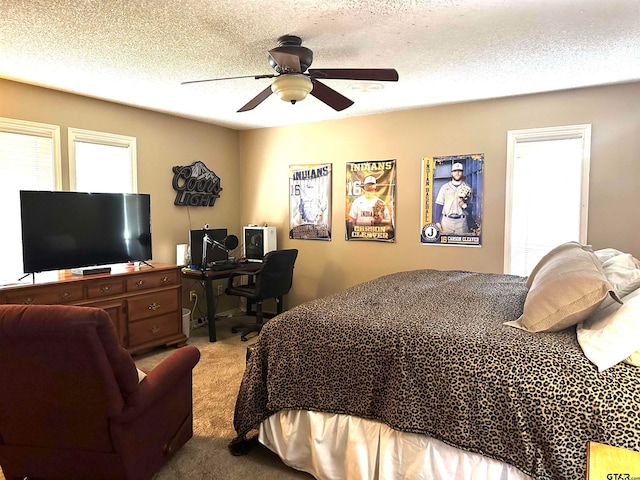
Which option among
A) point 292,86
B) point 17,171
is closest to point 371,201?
point 292,86

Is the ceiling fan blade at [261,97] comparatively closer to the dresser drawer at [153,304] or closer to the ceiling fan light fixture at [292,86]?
the ceiling fan light fixture at [292,86]

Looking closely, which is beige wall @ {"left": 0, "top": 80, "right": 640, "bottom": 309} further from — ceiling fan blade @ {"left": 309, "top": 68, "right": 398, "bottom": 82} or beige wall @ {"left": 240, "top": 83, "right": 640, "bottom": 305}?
ceiling fan blade @ {"left": 309, "top": 68, "right": 398, "bottom": 82}

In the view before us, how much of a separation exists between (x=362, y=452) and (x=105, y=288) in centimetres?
257

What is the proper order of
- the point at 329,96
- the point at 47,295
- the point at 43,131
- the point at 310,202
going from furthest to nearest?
the point at 310,202
the point at 43,131
the point at 47,295
the point at 329,96

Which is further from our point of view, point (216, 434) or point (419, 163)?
point (419, 163)

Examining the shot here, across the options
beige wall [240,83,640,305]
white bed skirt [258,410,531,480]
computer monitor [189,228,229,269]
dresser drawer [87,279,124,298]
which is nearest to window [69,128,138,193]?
computer monitor [189,228,229,269]

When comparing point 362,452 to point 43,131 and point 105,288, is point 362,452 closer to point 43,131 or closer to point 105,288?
point 105,288

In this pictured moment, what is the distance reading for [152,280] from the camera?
370 centimetres

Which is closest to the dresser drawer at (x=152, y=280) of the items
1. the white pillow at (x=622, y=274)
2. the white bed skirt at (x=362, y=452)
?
the white bed skirt at (x=362, y=452)

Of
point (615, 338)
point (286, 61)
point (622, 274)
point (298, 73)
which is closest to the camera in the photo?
point (615, 338)

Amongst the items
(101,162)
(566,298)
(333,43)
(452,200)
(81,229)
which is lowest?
(566,298)

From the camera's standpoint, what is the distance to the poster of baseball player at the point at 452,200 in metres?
3.89

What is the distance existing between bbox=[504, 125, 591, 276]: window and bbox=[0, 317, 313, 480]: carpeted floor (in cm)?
275

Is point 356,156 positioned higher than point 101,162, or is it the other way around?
point 356,156
